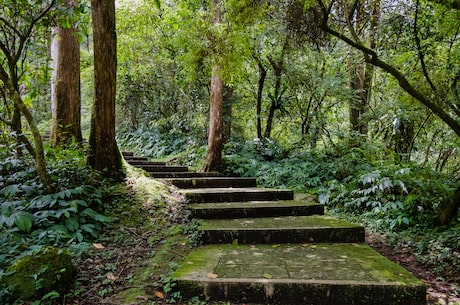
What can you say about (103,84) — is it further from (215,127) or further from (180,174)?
(215,127)

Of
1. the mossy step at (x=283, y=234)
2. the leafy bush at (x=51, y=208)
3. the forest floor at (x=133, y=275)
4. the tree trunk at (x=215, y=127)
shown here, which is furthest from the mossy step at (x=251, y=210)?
the tree trunk at (x=215, y=127)

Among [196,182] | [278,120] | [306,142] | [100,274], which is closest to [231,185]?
[196,182]

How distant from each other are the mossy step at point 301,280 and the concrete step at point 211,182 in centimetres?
283

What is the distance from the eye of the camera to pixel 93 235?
133 inches

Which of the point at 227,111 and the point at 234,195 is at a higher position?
the point at 227,111

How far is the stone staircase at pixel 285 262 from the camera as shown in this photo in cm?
243

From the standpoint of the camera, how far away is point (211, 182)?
20.3ft

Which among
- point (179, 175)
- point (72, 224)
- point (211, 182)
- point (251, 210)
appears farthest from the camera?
point (179, 175)

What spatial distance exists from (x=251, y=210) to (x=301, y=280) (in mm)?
1817

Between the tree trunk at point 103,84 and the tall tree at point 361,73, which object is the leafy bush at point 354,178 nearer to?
the tall tree at point 361,73

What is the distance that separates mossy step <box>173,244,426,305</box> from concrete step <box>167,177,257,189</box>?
9.27 feet

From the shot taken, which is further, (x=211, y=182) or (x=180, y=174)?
(x=180, y=174)

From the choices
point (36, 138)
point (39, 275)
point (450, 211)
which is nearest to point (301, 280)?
point (39, 275)

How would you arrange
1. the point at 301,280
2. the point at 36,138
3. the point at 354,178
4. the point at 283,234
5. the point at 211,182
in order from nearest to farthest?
the point at 301,280, the point at 36,138, the point at 283,234, the point at 354,178, the point at 211,182
